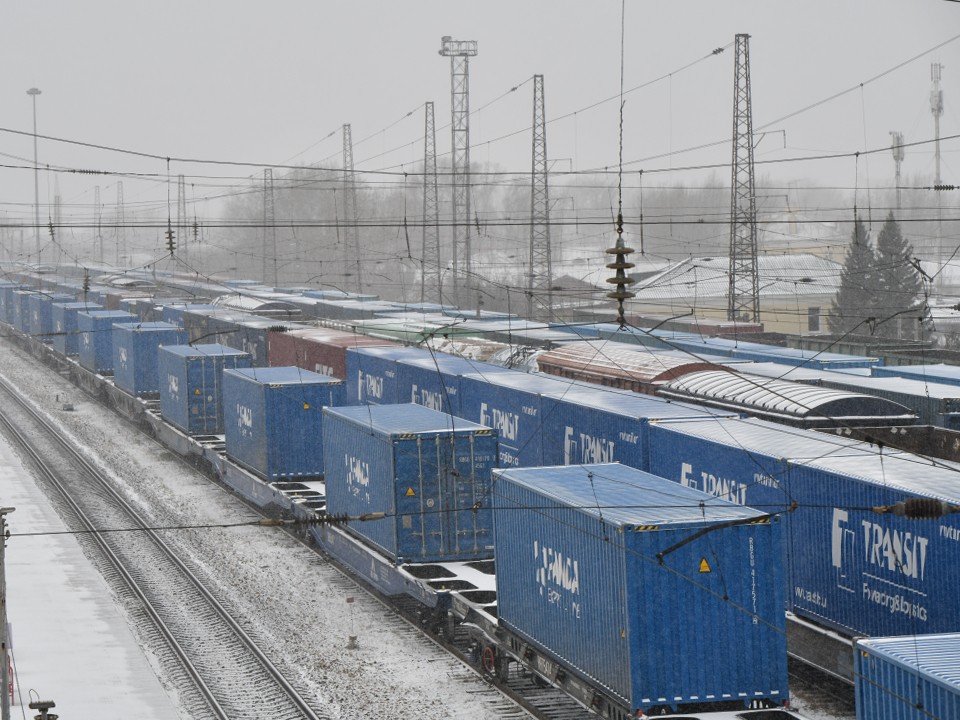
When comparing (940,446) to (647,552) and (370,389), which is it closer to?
(647,552)

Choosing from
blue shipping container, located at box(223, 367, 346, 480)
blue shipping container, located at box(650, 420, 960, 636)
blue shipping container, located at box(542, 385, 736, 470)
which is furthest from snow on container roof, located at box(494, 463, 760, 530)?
blue shipping container, located at box(223, 367, 346, 480)

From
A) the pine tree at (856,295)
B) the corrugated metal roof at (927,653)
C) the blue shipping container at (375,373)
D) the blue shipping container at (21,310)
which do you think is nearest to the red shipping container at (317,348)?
the blue shipping container at (375,373)

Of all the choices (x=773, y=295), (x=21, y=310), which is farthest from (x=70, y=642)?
(x=21, y=310)

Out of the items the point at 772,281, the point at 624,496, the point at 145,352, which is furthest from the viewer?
the point at 772,281

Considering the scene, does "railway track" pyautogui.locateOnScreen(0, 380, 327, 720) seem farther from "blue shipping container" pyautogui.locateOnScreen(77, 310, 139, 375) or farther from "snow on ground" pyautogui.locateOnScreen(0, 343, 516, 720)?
"blue shipping container" pyautogui.locateOnScreen(77, 310, 139, 375)

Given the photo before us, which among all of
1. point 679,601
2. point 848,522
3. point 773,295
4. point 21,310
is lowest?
point 679,601

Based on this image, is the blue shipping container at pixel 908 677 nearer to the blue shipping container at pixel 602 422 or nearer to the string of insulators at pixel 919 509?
the string of insulators at pixel 919 509

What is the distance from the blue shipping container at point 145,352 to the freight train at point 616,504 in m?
11.0

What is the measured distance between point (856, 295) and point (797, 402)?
46.2 metres

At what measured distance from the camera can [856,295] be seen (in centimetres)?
6381

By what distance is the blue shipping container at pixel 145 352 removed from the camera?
143ft

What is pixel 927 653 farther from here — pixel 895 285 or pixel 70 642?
pixel 895 285

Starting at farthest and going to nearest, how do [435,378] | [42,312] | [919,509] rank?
[42,312] → [435,378] → [919,509]

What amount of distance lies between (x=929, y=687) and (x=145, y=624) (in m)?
14.9
